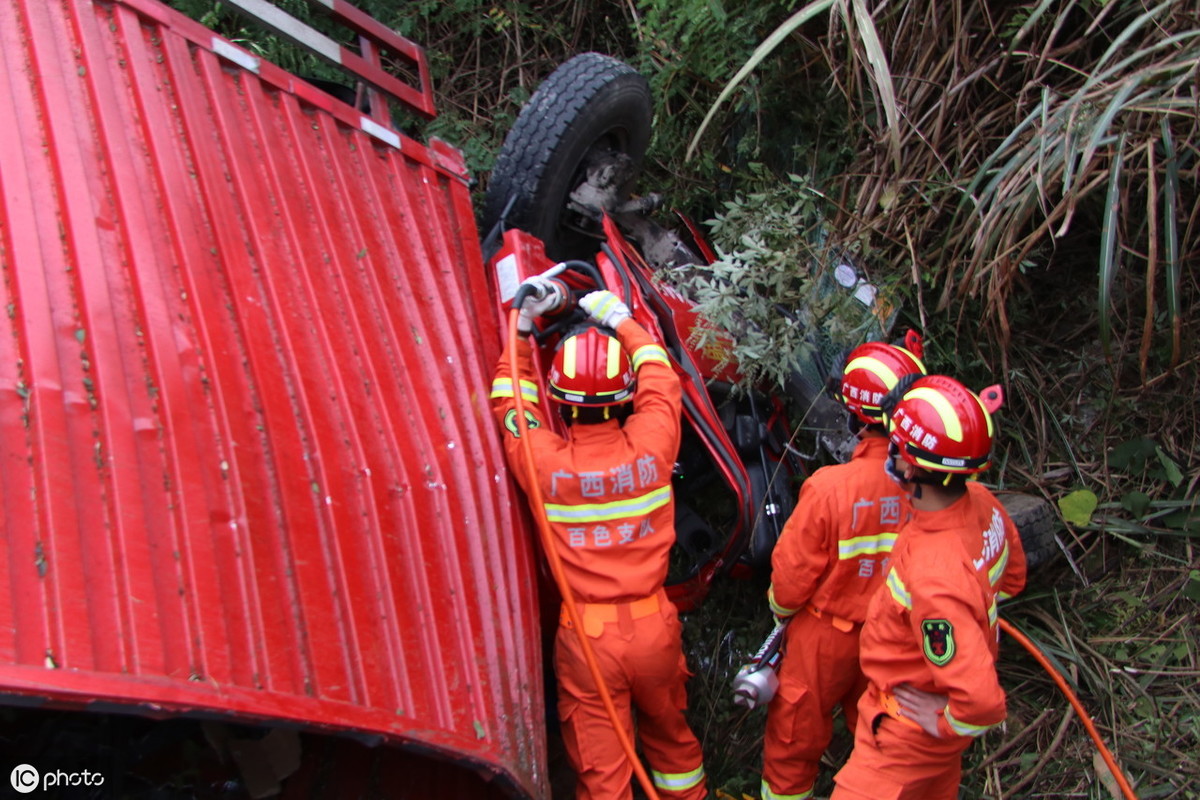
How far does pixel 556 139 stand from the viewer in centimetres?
350

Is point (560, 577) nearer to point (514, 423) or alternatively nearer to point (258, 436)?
point (514, 423)

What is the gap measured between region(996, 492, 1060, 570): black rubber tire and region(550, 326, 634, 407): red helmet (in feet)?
5.26

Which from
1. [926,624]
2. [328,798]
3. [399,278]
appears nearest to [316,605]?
[328,798]

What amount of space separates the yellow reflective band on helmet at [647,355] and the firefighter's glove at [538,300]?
31cm

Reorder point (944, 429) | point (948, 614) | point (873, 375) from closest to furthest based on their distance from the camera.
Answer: point (948, 614) < point (944, 429) < point (873, 375)

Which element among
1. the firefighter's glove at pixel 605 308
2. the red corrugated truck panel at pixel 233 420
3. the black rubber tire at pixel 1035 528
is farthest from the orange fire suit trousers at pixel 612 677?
the black rubber tire at pixel 1035 528

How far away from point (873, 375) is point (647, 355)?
0.71 m

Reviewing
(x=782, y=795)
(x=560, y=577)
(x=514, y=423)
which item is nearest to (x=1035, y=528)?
(x=782, y=795)

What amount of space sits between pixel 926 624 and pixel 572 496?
101cm

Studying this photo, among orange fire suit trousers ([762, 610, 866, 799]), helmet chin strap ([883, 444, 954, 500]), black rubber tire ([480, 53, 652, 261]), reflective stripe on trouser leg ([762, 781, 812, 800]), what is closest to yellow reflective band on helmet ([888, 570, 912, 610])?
helmet chin strap ([883, 444, 954, 500])

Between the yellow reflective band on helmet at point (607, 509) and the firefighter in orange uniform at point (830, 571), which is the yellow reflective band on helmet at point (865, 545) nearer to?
the firefighter in orange uniform at point (830, 571)

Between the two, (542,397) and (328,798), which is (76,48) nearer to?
(542,397)

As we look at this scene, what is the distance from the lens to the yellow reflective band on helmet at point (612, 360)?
9.04 ft

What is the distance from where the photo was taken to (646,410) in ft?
9.38
